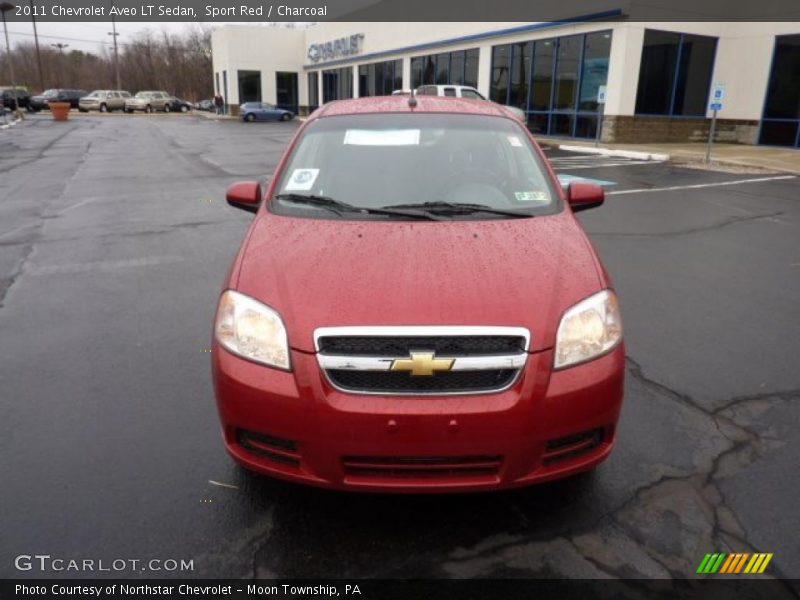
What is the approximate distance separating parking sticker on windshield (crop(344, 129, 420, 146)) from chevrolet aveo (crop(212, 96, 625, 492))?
930 mm

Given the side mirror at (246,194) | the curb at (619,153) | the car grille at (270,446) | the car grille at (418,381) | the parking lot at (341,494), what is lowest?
the parking lot at (341,494)

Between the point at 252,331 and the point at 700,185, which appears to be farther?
the point at 700,185

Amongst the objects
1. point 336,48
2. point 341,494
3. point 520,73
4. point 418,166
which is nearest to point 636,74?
point 520,73

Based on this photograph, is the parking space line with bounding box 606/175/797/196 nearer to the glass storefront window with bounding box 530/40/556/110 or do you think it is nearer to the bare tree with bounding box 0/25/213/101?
the glass storefront window with bounding box 530/40/556/110

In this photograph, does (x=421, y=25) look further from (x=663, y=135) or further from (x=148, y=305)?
(x=148, y=305)

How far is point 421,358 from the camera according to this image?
226cm

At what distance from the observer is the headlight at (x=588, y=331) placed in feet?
7.86

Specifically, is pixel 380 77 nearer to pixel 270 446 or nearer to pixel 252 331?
pixel 252 331

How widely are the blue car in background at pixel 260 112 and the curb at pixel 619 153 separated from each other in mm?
27917

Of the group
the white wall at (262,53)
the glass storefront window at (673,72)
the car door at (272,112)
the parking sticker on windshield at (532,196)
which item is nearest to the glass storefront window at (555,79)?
the glass storefront window at (673,72)

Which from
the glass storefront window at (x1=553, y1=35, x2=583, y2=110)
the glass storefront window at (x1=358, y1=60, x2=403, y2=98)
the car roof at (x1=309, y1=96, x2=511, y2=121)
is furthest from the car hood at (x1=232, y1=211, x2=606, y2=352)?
the glass storefront window at (x1=358, y1=60, x2=403, y2=98)

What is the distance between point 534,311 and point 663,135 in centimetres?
2333

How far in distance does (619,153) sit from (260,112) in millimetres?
30833

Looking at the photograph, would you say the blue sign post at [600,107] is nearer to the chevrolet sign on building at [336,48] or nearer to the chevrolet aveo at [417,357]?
the chevrolet aveo at [417,357]
